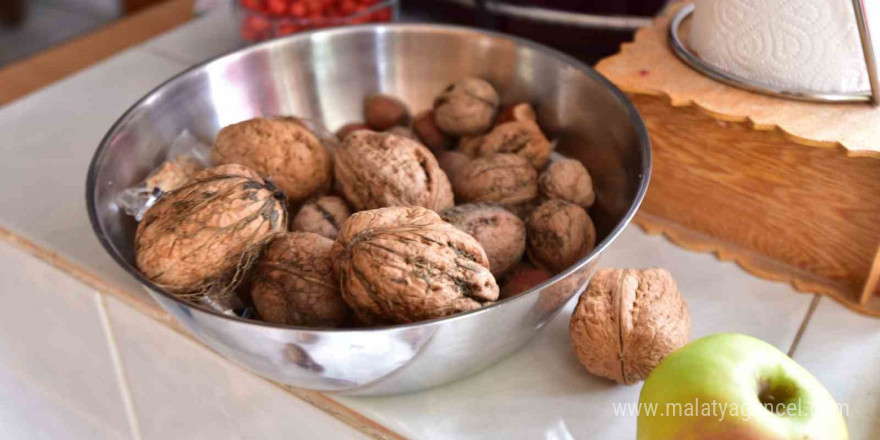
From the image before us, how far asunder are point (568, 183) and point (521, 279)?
0.10 metres

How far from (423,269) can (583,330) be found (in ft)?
0.42

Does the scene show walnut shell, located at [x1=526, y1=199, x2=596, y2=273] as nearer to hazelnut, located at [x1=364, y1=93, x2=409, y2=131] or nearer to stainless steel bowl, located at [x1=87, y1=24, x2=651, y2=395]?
stainless steel bowl, located at [x1=87, y1=24, x2=651, y2=395]

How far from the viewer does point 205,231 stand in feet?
1.60

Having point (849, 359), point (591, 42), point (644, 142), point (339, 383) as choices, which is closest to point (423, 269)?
point (339, 383)

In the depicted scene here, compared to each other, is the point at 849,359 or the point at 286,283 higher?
the point at 286,283

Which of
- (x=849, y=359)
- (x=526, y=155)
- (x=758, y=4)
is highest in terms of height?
(x=758, y=4)

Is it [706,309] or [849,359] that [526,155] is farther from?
[849,359]

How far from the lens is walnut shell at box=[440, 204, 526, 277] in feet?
1.77

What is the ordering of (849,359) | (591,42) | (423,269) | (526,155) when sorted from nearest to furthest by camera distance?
1. (423,269)
2. (849,359)
3. (526,155)
4. (591,42)

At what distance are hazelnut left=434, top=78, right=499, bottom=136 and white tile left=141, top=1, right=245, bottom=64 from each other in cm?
38

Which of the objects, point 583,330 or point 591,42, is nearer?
point 583,330

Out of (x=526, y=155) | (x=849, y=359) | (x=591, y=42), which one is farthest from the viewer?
(x=591, y=42)

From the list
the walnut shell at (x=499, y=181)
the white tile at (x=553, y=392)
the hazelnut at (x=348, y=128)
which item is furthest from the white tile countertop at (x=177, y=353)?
the hazelnut at (x=348, y=128)

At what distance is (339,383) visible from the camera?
0.48 meters
